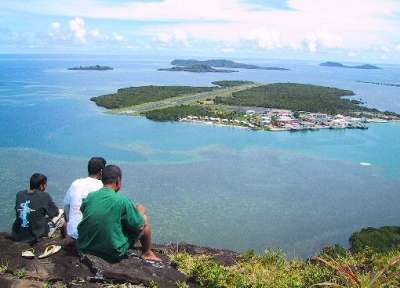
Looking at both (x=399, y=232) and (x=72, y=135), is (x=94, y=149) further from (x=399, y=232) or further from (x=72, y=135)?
(x=399, y=232)

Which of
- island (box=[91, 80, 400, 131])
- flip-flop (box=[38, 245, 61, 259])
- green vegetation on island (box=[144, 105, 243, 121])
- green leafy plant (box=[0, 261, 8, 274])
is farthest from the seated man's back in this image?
green vegetation on island (box=[144, 105, 243, 121])

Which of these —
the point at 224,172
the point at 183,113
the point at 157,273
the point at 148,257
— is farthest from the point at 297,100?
the point at 157,273

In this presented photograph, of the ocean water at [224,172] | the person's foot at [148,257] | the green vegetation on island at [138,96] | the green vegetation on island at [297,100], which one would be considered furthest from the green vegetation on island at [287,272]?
the green vegetation on island at [297,100]

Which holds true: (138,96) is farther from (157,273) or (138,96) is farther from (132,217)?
(132,217)

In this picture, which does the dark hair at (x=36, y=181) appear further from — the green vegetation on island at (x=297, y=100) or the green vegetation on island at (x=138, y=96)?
the green vegetation on island at (x=297, y=100)

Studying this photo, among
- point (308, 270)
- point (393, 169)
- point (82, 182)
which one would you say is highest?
point (82, 182)

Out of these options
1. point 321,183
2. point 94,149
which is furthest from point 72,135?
point 321,183
